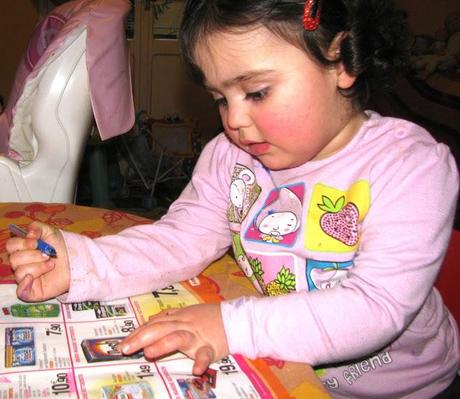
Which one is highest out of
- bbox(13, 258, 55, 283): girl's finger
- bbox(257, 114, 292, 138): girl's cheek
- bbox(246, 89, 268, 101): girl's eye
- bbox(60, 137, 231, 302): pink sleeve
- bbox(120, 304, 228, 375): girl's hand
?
bbox(246, 89, 268, 101): girl's eye

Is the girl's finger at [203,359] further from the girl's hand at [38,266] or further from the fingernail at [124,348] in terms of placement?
the girl's hand at [38,266]

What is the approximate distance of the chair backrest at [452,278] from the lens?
0.78 m

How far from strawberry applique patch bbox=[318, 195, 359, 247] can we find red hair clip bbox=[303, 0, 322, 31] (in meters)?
0.21

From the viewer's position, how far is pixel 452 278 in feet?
2.61

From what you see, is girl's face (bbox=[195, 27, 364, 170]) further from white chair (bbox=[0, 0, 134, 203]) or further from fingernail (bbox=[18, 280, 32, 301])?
white chair (bbox=[0, 0, 134, 203])

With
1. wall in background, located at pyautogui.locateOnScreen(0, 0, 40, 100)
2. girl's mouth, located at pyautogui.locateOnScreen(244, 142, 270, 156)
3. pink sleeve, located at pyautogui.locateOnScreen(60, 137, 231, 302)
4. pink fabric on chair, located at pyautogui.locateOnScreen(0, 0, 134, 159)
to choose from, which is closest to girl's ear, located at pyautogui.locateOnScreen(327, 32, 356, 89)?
girl's mouth, located at pyautogui.locateOnScreen(244, 142, 270, 156)

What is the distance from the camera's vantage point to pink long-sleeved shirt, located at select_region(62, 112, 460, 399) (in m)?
0.56

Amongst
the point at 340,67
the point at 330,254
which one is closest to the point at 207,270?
the point at 330,254

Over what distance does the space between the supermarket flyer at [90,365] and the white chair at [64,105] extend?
0.68 meters

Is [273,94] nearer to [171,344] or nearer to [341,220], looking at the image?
[341,220]

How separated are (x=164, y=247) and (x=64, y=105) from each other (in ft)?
2.13

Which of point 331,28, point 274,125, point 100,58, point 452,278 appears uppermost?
point 331,28

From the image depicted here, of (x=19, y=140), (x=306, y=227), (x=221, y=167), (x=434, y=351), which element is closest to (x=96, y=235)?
(x=221, y=167)

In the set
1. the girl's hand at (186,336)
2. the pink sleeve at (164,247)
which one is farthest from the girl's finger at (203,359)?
the pink sleeve at (164,247)
